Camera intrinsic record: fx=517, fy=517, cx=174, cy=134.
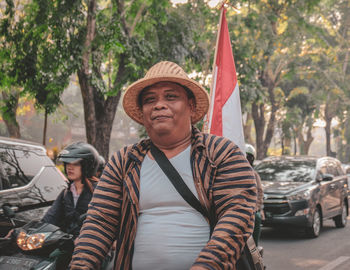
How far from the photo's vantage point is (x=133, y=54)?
38.9 feet

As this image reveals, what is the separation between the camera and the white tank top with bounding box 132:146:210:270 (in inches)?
78.9

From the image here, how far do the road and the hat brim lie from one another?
5.43m

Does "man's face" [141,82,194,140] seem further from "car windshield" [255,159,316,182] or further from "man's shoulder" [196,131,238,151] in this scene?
"car windshield" [255,159,316,182]

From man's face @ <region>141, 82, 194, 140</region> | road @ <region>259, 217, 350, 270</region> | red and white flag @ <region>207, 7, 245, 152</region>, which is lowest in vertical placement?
road @ <region>259, 217, 350, 270</region>

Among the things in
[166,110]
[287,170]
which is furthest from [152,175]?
[287,170]

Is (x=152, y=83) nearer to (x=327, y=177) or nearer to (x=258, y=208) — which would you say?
(x=258, y=208)

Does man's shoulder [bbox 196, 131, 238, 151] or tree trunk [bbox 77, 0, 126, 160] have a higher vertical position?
tree trunk [bbox 77, 0, 126, 160]

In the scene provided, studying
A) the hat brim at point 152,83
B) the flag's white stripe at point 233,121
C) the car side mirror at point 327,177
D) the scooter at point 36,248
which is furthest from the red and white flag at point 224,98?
the car side mirror at point 327,177

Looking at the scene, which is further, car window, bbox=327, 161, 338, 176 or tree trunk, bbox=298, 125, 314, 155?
tree trunk, bbox=298, 125, 314, 155

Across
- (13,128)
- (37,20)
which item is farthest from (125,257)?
(13,128)

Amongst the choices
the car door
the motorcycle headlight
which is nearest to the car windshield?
the car door

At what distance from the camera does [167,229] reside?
2.01 metres

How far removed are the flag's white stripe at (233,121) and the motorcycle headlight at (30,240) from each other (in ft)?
6.92

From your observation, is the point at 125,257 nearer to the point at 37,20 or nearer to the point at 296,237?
the point at 296,237
